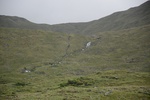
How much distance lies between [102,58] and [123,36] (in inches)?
1554

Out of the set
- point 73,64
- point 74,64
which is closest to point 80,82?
point 73,64

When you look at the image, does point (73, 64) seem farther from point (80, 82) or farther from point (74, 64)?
point (80, 82)

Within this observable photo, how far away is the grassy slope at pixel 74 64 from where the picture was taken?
47931 millimetres

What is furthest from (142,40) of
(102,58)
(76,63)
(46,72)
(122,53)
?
(46,72)

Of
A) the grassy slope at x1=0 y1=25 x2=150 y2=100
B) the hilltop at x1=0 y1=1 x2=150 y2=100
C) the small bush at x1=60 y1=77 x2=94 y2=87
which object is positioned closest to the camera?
the hilltop at x1=0 y1=1 x2=150 y2=100

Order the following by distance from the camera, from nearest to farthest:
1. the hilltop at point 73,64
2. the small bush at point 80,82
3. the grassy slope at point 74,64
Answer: the hilltop at point 73,64, the grassy slope at point 74,64, the small bush at point 80,82

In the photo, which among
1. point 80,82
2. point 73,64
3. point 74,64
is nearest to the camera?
point 80,82

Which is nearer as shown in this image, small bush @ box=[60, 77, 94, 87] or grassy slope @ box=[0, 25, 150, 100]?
grassy slope @ box=[0, 25, 150, 100]

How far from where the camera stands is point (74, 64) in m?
95.2

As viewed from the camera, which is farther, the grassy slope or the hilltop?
the grassy slope

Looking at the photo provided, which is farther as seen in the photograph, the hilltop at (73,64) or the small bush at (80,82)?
the small bush at (80,82)

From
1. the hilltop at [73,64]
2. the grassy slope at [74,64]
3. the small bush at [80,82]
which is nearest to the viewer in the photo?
the hilltop at [73,64]

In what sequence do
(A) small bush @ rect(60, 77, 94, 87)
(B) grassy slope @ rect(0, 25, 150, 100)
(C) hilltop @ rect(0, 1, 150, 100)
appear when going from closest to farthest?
1. (C) hilltop @ rect(0, 1, 150, 100)
2. (B) grassy slope @ rect(0, 25, 150, 100)
3. (A) small bush @ rect(60, 77, 94, 87)

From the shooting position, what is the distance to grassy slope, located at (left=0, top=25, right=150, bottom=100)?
157ft
